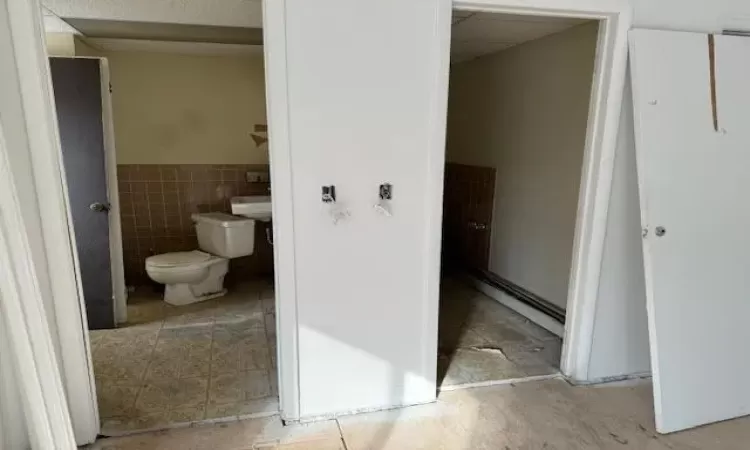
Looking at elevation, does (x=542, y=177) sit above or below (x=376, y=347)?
above

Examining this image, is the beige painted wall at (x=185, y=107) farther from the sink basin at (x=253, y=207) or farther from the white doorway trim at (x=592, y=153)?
the white doorway trim at (x=592, y=153)

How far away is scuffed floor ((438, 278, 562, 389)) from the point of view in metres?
2.70

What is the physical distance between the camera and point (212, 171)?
406 centimetres

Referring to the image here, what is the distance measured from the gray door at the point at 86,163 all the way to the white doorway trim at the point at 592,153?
218 centimetres

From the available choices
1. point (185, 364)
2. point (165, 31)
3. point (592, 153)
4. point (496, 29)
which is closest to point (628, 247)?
point (592, 153)

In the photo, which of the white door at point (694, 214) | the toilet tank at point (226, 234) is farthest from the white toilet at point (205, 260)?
the white door at point (694, 214)

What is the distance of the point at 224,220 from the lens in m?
3.65

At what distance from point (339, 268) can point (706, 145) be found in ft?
5.99

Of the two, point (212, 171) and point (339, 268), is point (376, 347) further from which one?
point (212, 171)

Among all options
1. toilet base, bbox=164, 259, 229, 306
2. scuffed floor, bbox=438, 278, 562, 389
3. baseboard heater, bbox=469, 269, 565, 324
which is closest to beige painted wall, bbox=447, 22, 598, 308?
baseboard heater, bbox=469, 269, 565, 324

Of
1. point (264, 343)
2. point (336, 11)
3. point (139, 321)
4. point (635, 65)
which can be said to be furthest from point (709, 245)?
point (139, 321)

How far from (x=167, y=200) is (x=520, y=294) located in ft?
9.77

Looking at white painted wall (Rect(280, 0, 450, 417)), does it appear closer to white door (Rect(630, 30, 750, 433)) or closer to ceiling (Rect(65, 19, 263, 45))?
white door (Rect(630, 30, 750, 433))

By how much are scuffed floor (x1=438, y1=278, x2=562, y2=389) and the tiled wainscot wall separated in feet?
6.45
